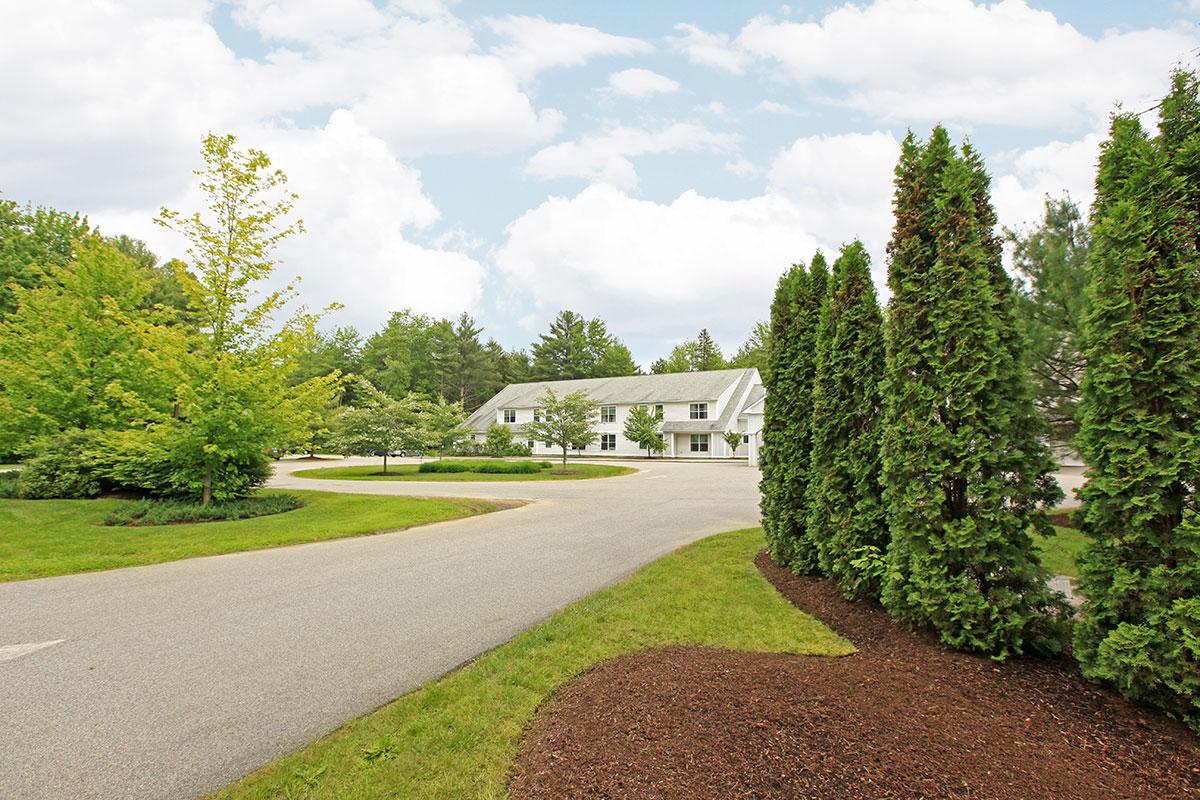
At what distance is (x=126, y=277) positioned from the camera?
15.8m

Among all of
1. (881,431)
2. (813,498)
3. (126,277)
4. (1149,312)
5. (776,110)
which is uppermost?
(776,110)

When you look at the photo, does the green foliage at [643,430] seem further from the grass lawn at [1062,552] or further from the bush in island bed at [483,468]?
the grass lawn at [1062,552]

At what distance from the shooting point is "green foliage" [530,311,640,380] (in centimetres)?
6538

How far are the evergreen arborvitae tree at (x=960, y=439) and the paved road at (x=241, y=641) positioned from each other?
3.60m

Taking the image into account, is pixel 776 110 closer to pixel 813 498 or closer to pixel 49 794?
pixel 813 498

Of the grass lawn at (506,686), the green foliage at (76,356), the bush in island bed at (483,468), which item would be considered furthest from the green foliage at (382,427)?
the grass lawn at (506,686)

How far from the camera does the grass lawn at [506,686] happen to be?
9.32 feet

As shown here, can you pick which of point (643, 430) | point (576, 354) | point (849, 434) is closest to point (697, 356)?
point (576, 354)

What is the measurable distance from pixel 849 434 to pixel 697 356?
65.1 meters

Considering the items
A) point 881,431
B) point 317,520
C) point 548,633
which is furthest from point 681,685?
point 317,520

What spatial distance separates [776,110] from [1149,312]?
29.0 feet

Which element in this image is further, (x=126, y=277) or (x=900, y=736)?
(x=126, y=277)

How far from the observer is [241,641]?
5.02 m

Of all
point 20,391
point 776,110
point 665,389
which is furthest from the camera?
point 665,389
